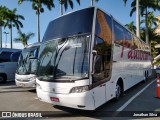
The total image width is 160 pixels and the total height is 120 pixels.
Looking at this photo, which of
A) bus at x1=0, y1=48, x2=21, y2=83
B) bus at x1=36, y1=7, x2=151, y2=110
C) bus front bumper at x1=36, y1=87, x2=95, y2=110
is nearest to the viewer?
bus front bumper at x1=36, y1=87, x2=95, y2=110

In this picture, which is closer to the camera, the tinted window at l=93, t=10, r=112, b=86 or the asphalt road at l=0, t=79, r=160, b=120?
the tinted window at l=93, t=10, r=112, b=86

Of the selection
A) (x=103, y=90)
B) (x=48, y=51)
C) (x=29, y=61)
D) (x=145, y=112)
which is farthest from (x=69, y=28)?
(x=29, y=61)

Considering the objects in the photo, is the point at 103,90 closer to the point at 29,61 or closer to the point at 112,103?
the point at 112,103

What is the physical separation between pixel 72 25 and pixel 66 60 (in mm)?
1238

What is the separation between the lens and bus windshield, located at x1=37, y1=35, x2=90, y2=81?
6.50 meters

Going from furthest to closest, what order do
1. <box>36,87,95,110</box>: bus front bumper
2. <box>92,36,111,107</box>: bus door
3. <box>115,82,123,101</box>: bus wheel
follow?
<box>115,82,123,101</box>: bus wheel < <box>92,36,111,107</box>: bus door < <box>36,87,95,110</box>: bus front bumper

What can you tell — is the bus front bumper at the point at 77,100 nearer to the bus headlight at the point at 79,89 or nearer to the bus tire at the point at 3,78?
the bus headlight at the point at 79,89

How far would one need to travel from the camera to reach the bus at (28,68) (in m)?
11.1

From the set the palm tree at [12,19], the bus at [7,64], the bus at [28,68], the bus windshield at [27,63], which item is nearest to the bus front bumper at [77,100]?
the bus at [28,68]

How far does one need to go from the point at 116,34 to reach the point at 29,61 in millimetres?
5439

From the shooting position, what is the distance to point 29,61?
39.8 ft

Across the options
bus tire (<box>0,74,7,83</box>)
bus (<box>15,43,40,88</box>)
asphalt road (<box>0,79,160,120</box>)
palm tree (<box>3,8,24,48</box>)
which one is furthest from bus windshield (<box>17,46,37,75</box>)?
palm tree (<box>3,8,24,48</box>)

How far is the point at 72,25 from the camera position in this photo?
7215 millimetres

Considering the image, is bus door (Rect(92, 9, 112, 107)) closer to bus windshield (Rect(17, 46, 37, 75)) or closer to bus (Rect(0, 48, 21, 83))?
bus windshield (Rect(17, 46, 37, 75))
